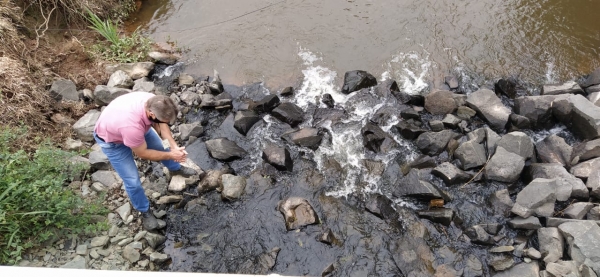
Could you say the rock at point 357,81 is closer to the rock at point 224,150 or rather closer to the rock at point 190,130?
the rock at point 224,150

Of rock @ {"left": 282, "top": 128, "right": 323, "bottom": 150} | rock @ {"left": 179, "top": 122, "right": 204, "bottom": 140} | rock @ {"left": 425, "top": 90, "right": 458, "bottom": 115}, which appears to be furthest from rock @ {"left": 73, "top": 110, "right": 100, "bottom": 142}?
rock @ {"left": 425, "top": 90, "right": 458, "bottom": 115}

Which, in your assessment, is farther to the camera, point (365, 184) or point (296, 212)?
point (365, 184)

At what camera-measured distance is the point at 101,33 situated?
7.88 meters

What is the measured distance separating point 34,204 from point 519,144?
6783mm

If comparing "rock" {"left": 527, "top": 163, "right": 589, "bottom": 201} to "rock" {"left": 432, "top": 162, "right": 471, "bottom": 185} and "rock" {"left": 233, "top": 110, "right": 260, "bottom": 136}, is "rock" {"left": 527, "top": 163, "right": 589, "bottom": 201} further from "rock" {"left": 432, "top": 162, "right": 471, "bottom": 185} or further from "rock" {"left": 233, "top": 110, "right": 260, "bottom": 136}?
"rock" {"left": 233, "top": 110, "right": 260, "bottom": 136}

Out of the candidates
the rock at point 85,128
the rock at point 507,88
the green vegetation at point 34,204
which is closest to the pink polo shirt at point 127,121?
the green vegetation at point 34,204

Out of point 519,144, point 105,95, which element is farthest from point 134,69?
point 519,144

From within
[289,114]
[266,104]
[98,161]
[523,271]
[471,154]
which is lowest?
[523,271]

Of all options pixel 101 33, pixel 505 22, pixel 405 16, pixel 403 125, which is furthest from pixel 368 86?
pixel 101 33

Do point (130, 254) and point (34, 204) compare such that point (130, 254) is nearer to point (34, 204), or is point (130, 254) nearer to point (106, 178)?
point (34, 204)

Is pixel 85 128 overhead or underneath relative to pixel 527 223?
overhead

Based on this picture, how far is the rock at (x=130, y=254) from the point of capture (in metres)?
4.89

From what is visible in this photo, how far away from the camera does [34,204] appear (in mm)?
4418

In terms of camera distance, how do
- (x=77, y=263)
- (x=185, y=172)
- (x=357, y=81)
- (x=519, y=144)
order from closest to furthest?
1. (x=77, y=263)
2. (x=185, y=172)
3. (x=519, y=144)
4. (x=357, y=81)
